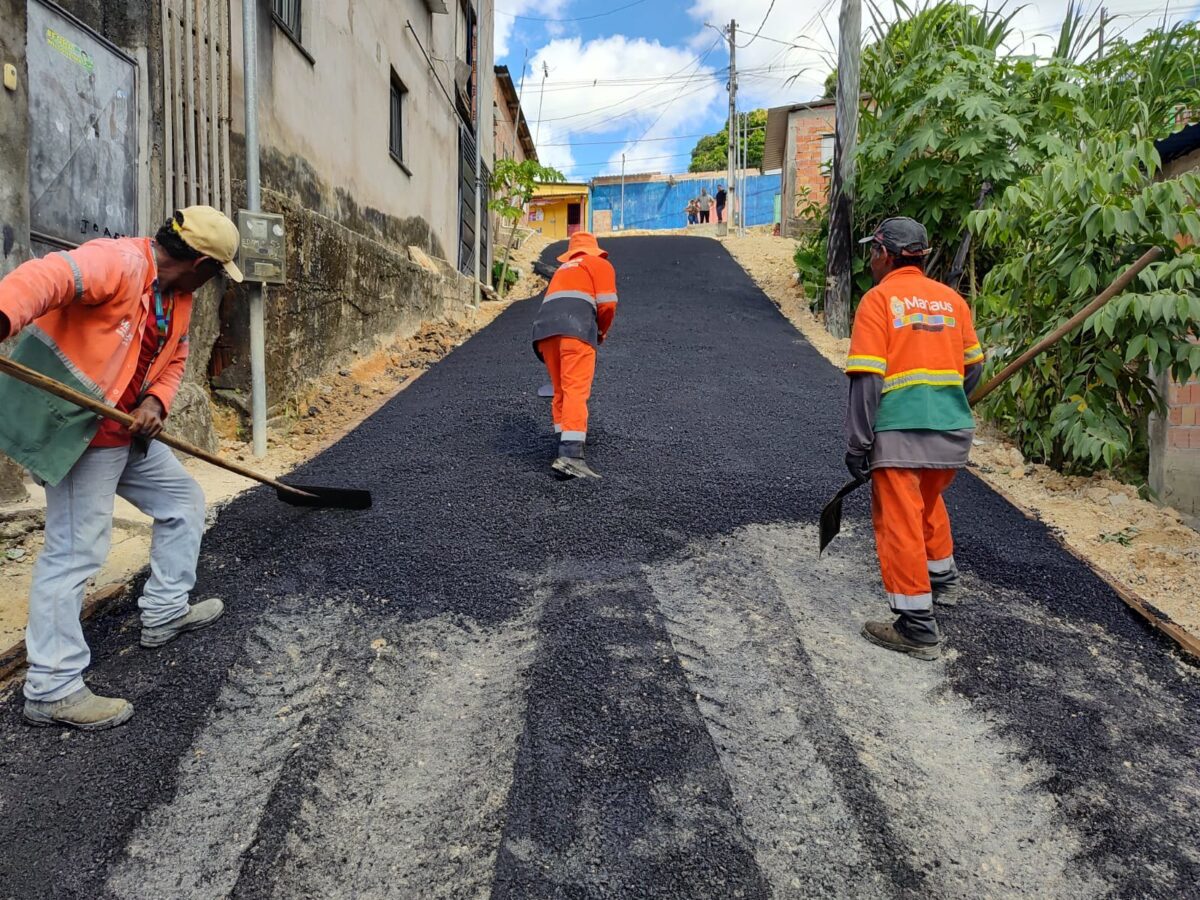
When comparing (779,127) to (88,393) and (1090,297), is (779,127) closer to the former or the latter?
(1090,297)

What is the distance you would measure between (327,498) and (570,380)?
4.83ft

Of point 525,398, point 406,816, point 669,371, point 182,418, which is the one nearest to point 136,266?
point 406,816

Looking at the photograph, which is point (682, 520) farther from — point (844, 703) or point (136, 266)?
point (136, 266)

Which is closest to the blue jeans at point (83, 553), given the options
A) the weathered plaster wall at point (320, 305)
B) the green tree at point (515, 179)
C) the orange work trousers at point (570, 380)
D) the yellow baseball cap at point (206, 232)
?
the yellow baseball cap at point (206, 232)

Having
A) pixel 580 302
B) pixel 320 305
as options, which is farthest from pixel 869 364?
pixel 320 305

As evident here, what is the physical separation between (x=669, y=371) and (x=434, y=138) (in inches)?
249

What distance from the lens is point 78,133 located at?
3879 millimetres

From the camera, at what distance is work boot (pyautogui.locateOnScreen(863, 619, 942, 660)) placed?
2.77 meters

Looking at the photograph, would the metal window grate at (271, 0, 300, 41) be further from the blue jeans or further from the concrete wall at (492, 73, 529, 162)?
the concrete wall at (492, 73, 529, 162)

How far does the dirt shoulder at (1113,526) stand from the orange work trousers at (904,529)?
3.99 ft

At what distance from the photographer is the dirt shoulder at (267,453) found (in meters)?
3.06

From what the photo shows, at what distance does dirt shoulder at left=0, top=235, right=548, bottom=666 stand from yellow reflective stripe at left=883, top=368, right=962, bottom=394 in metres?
3.00

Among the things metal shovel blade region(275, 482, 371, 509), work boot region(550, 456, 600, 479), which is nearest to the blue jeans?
metal shovel blade region(275, 482, 371, 509)

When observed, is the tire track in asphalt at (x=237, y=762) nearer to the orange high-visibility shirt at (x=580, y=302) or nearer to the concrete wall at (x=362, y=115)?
the orange high-visibility shirt at (x=580, y=302)
